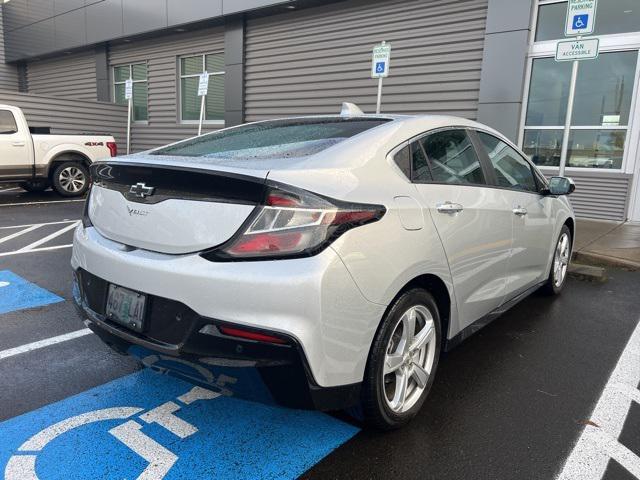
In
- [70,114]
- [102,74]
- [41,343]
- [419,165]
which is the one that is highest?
[102,74]

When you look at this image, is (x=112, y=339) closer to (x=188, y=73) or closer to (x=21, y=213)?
(x=21, y=213)

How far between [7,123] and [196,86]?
20.2 feet

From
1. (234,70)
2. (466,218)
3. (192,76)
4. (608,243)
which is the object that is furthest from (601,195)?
(192,76)

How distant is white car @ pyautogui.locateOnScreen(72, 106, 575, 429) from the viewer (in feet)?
6.34

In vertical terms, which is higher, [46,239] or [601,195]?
[601,195]

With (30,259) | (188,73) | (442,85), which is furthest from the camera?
(188,73)

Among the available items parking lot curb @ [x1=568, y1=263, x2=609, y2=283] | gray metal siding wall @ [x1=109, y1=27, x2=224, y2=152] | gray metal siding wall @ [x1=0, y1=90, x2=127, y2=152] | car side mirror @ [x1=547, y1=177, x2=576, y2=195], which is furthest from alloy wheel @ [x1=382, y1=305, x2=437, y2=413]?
gray metal siding wall @ [x1=0, y1=90, x2=127, y2=152]

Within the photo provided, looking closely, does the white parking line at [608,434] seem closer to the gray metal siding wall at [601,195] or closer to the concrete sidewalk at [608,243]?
the concrete sidewalk at [608,243]

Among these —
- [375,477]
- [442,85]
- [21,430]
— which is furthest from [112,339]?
[442,85]

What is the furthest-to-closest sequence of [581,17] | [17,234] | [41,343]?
1. [17,234]
2. [581,17]
3. [41,343]

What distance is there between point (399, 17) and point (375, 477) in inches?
389

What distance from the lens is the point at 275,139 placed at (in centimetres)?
283

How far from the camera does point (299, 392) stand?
1.99m

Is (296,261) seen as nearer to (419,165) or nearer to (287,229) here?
(287,229)
